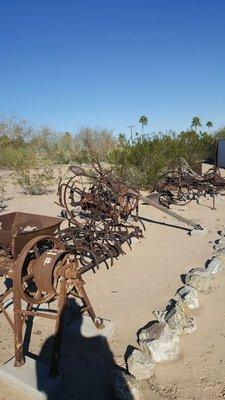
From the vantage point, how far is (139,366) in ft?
10.2

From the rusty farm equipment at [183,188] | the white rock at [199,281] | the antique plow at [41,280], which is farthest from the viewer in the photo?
the rusty farm equipment at [183,188]

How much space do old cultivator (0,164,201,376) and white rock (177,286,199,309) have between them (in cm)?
113

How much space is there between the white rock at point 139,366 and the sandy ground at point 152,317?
0.27 ft

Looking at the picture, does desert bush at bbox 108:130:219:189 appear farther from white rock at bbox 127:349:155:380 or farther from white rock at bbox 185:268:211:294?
white rock at bbox 127:349:155:380

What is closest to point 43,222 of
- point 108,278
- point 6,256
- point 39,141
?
point 6,256

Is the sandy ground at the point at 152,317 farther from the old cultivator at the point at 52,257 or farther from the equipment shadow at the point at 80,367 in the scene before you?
the old cultivator at the point at 52,257

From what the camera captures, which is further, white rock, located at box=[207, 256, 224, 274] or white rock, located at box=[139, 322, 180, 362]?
white rock, located at box=[207, 256, 224, 274]

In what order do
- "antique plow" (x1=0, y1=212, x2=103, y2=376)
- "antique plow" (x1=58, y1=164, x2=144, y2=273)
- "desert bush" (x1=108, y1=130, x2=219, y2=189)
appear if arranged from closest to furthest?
"antique plow" (x1=0, y1=212, x2=103, y2=376)
"antique plow" (x1=58, y1=164, x2=144, y2=273)
"desert bush" (x1=108, y1=130, x2=219, y2=189)

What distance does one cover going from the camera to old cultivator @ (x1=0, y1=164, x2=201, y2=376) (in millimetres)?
3100

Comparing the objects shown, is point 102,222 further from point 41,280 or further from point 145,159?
point 145,159

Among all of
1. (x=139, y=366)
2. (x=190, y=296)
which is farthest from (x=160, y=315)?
(x=139, y=366)

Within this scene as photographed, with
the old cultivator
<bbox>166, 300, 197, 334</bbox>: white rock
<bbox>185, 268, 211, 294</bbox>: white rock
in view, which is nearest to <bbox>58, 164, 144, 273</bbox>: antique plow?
the old cultivator

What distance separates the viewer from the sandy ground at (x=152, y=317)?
9.88 ft

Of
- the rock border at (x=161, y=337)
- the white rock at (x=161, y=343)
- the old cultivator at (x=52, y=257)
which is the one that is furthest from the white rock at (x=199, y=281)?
the white rock at (x=161, y=343)
